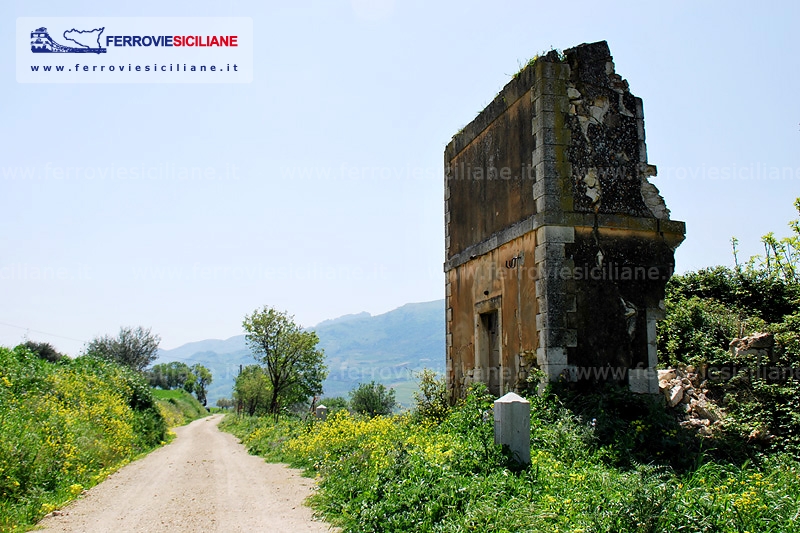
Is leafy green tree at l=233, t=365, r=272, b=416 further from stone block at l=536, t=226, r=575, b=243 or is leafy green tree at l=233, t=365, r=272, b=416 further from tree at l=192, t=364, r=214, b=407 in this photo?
tree at l=192, t=364, r=214, b=407

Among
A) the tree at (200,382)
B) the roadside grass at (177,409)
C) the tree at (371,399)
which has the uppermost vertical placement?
the tree at (371,399)

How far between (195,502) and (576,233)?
319 inches

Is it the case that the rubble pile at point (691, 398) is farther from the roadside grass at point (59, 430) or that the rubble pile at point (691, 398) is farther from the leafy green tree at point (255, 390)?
the leafy green tree at point (255, 390)

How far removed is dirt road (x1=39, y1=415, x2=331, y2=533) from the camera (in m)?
7.91

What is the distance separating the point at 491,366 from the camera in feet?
42.4

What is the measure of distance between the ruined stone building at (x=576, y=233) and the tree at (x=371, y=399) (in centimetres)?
2954

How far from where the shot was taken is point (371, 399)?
136 feet

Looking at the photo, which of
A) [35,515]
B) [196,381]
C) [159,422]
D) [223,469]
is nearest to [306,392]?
[159,422]

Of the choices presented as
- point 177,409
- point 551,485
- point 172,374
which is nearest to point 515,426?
point 551,485

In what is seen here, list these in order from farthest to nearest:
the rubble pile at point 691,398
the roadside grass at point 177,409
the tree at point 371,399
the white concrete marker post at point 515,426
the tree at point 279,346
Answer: the roadside grass at point 177,409 → the tree at point 371,399 → the tree at point 279,346 → the rubble pile at point 691,398 → the white concrete marker post at point 515,426

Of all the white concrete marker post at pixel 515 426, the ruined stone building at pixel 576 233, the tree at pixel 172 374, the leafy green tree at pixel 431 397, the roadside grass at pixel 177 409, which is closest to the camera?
the white concrete marker post at pixel 515 426

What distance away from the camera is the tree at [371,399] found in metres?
41.2

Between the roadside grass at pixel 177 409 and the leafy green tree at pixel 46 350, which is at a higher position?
the leafy green tree at pixel 46 350

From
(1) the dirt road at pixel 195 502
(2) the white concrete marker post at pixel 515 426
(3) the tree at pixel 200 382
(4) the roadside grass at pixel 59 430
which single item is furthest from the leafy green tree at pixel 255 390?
(3) the tree at pixel 200 382
